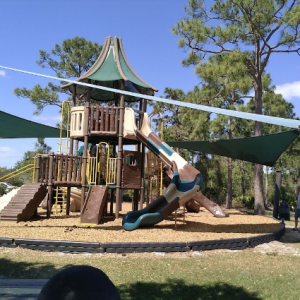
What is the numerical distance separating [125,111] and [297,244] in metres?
6.10

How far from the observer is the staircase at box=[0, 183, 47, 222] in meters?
9.24

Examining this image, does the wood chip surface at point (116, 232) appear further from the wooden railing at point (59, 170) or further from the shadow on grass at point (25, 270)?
the shadow on grass at point (25, 270)

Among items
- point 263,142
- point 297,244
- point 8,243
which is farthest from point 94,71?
point 297,244

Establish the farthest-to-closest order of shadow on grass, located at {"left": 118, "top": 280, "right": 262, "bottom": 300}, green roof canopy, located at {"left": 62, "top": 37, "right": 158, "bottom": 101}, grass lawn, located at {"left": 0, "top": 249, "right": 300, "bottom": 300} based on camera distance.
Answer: green roof canopy, located at {"left": 62, "top": 37, "right": 158, "bottom": 101} → grass lawn, located at {"left": 0, "top": 249, "right": 300, "bottom": 300} → shadow on grass, located at {"left": 118, "top": 280, "right": 262, "bottom": 300}

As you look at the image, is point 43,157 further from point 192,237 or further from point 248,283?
point 248,283

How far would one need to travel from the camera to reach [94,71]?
36.8 feet

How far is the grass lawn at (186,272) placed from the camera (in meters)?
3.97

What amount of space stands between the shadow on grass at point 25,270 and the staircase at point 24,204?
4157mm

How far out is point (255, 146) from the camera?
9516mm

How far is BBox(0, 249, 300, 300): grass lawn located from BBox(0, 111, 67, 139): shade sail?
19.5 ft

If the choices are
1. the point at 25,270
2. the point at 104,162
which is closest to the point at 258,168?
the point at 104,162

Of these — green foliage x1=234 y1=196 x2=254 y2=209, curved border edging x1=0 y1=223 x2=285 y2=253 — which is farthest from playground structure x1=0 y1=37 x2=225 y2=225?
green foliage x1=234 y1=196 x2=254 y2=209

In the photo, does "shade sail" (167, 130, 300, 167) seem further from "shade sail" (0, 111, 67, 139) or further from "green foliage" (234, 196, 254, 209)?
"green foliage" (234, 196, 254, 209)

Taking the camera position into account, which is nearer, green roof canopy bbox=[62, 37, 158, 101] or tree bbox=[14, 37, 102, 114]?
green roof canopy bbox=[62, 37, 158, 101]
